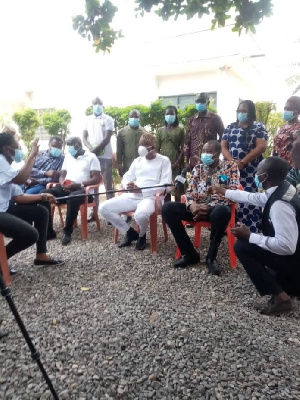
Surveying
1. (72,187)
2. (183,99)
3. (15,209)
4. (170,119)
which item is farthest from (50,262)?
(183,99)

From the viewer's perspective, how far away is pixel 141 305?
10.7ft

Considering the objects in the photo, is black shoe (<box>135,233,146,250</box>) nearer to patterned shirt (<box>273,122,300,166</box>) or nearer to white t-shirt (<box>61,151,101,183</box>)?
white t-shirt (<box>61,151,101,183</box>)

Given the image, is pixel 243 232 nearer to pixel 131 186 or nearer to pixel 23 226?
pixel 23 226

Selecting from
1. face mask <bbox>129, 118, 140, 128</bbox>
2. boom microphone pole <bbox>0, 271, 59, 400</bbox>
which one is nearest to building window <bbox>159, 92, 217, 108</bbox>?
face mask <bbox>129, 118, 140, 128</bbox>

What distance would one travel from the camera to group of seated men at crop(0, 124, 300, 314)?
3023 millimetres

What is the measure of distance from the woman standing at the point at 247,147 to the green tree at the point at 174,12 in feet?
7.54

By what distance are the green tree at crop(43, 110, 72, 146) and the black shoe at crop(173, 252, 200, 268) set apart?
644cm

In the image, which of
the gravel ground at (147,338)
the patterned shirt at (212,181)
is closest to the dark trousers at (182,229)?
the patterned shirt at (212,181)

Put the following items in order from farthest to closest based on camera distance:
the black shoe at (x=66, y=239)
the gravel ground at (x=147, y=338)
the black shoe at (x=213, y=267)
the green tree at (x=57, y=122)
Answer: the green tree at (x=57, y=122) < the black shoe at (x=66, y=239) < the black shoe at (x=213, y=267) < the gravel ground at (x=147, y=338)

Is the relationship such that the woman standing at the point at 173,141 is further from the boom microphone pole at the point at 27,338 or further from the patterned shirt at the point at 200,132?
the boom microphone pole at the point at 27,338

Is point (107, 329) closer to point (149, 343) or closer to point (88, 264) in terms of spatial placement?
point (149, 343)

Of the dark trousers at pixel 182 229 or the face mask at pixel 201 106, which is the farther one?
the face mask at pixel 201 106

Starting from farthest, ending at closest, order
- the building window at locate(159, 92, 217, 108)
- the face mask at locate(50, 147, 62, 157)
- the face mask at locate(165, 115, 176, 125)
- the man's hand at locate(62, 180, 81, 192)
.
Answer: the building window at locate(159, 92, 217, 108) → the face mask at locate(50, 147, 62, 157) → the face mask at locate(165, 115, 176, 125) → the man's hand at locate(62, 180, 81, 192)

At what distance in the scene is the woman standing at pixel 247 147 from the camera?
182 inches
